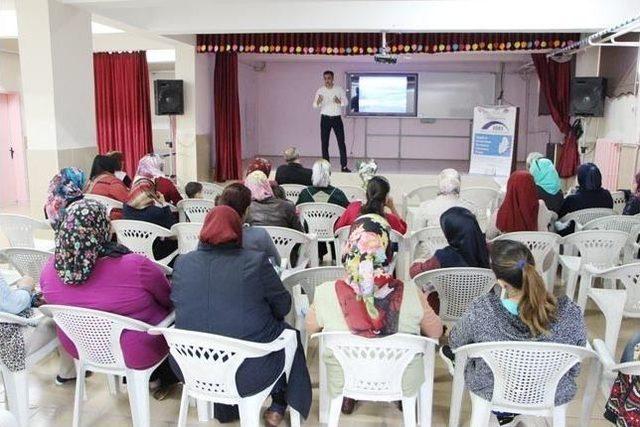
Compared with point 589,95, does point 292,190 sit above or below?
below

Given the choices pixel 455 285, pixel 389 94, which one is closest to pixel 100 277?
pixel 455 285

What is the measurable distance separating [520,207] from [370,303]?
A: 2.22m

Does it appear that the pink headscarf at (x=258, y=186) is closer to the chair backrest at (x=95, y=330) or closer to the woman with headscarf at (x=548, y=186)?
the chair backrest at (x=95, y=330)

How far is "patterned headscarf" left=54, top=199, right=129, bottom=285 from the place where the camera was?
2131 mm

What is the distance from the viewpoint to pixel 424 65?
11500 mm

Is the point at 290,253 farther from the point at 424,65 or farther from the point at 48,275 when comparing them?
the point at 424,65

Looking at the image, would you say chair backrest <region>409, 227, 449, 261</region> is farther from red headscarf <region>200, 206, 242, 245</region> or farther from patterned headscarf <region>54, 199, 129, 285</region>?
→ patterned headscarf <region>54, 199, 129, 285</region>

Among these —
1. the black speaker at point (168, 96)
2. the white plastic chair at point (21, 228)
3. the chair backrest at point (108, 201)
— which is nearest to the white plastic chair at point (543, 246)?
the chair backrest at point (108, 201)

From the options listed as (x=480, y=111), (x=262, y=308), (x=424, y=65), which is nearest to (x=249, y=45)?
(x=480, y=111)

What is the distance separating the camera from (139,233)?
364cm

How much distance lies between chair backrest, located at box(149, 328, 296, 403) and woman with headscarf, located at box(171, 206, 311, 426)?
6 centimetres

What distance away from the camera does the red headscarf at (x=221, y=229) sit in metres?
2.14

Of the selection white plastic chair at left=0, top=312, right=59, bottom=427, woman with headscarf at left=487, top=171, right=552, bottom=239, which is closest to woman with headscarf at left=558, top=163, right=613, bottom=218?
woman with headscarf at left=487, top=171, right=552, bottom=239

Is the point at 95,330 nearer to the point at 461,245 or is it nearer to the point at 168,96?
the point at 461,245
